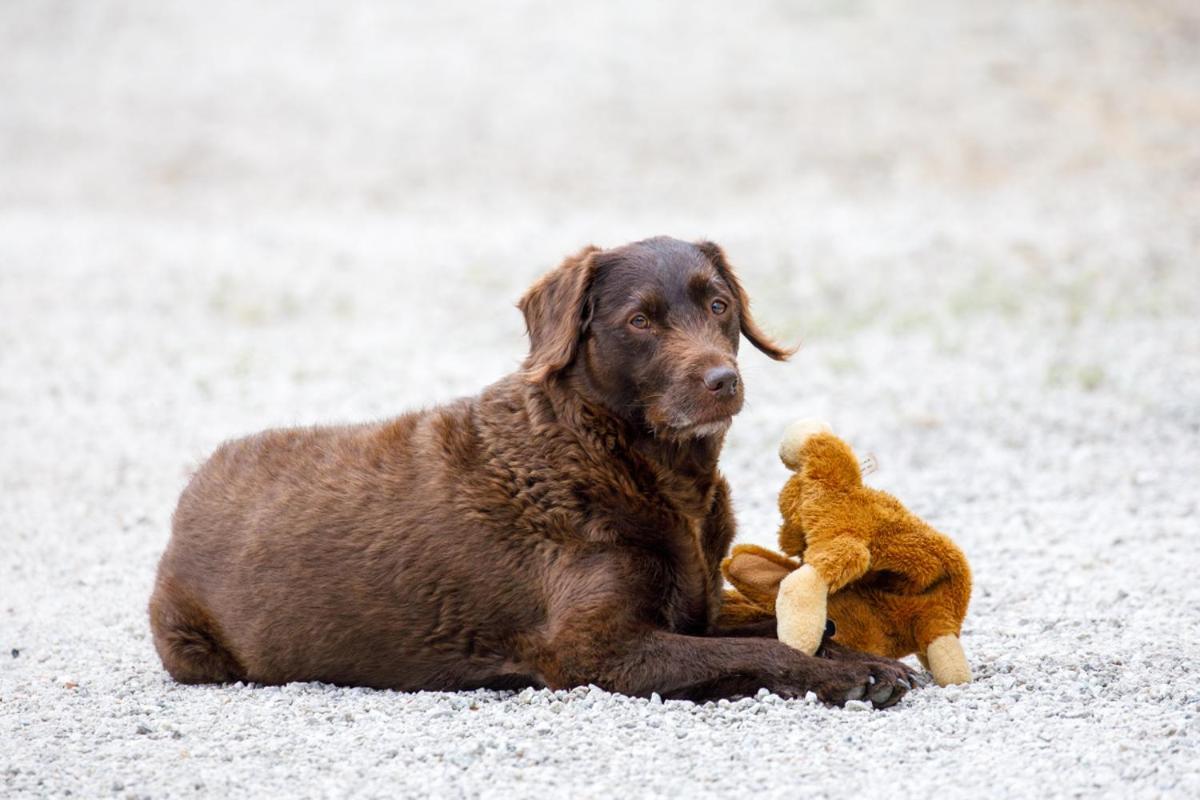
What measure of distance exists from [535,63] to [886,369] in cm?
1693

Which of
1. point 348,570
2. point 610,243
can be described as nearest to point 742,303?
point 348,570

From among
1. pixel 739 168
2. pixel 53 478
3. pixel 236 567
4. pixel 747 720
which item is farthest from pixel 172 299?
pixel 747 720

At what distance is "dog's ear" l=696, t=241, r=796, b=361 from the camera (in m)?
7.02

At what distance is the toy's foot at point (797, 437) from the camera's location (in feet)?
21.5

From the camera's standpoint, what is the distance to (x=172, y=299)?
18250 millimetres

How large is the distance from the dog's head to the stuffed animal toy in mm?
490

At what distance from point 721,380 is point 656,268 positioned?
2.34 feet

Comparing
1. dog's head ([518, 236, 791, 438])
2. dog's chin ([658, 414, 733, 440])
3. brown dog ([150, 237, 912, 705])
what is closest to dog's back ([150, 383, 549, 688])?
brown dog ([150, 237, 912, 705])

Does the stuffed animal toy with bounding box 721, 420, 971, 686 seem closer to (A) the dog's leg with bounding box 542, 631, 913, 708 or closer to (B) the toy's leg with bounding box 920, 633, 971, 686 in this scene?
(B) the toy's leg with bounding box 920, 633, 971, 686

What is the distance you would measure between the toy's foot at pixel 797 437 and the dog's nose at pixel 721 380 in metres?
0.53

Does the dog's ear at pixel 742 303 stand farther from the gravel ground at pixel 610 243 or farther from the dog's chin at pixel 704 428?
the gravel ground at pixel 610 243

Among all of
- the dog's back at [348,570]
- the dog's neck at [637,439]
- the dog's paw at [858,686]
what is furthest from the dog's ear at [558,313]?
the dog's paw at [858,686]

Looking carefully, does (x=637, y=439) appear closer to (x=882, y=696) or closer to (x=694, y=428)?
(x=694, y=428)

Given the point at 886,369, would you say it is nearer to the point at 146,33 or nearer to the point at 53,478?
the point at 53,478
